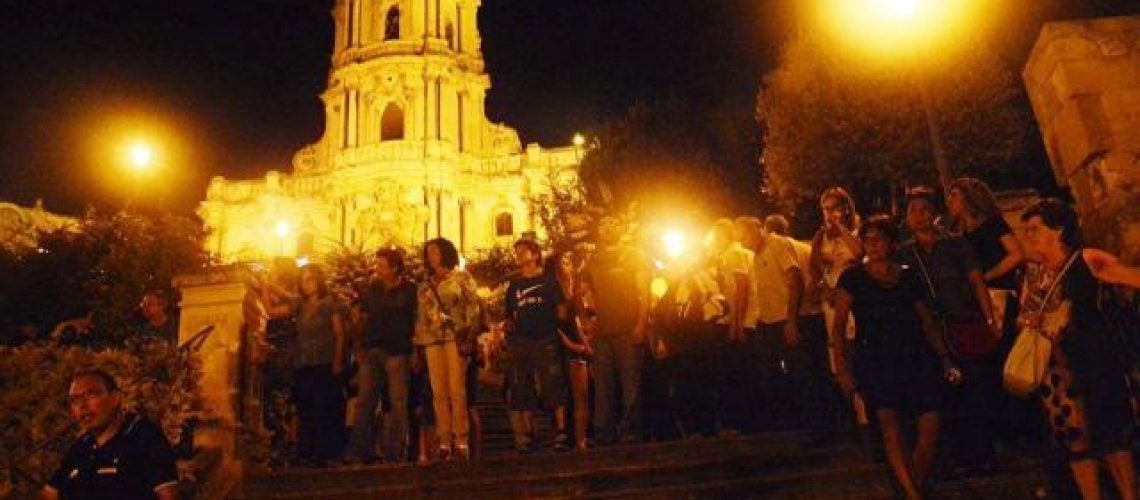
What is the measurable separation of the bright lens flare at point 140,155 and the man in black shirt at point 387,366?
11153 mm

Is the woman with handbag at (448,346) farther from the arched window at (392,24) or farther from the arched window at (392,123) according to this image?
the arched window at (392,24)

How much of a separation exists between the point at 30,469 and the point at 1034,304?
→ 7.35m

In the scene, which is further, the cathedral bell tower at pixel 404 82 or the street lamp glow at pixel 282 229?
the cathedral bell tower at pixel 404 82

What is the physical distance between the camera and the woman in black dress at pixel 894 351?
16.5 feet

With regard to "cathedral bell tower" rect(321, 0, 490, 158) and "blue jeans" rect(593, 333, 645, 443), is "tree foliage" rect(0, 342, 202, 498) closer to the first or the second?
"blue jeans" rect(593, 333, 645, 443)

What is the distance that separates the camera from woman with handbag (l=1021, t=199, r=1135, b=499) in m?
4.43

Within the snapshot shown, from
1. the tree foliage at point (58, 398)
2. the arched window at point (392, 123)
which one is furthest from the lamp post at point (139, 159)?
the arched window at point (392, 123)

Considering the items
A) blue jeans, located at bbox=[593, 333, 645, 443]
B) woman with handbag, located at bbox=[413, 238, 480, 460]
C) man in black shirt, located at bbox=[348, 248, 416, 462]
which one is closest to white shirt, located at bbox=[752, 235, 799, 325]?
blue jeans, located at bbox=[593, 333, 645, 443]

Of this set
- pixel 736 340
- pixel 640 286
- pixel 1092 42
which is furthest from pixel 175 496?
pixel 1092 42

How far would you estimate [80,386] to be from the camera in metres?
4.54

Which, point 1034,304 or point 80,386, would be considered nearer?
point 80,386

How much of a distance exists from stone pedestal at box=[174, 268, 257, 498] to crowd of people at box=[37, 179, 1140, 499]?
47cm

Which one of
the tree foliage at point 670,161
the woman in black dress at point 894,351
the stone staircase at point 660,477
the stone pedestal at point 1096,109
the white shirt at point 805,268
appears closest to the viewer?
the woman in black dress at point 894,351

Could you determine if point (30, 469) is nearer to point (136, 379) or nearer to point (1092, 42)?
point (136, 379)
